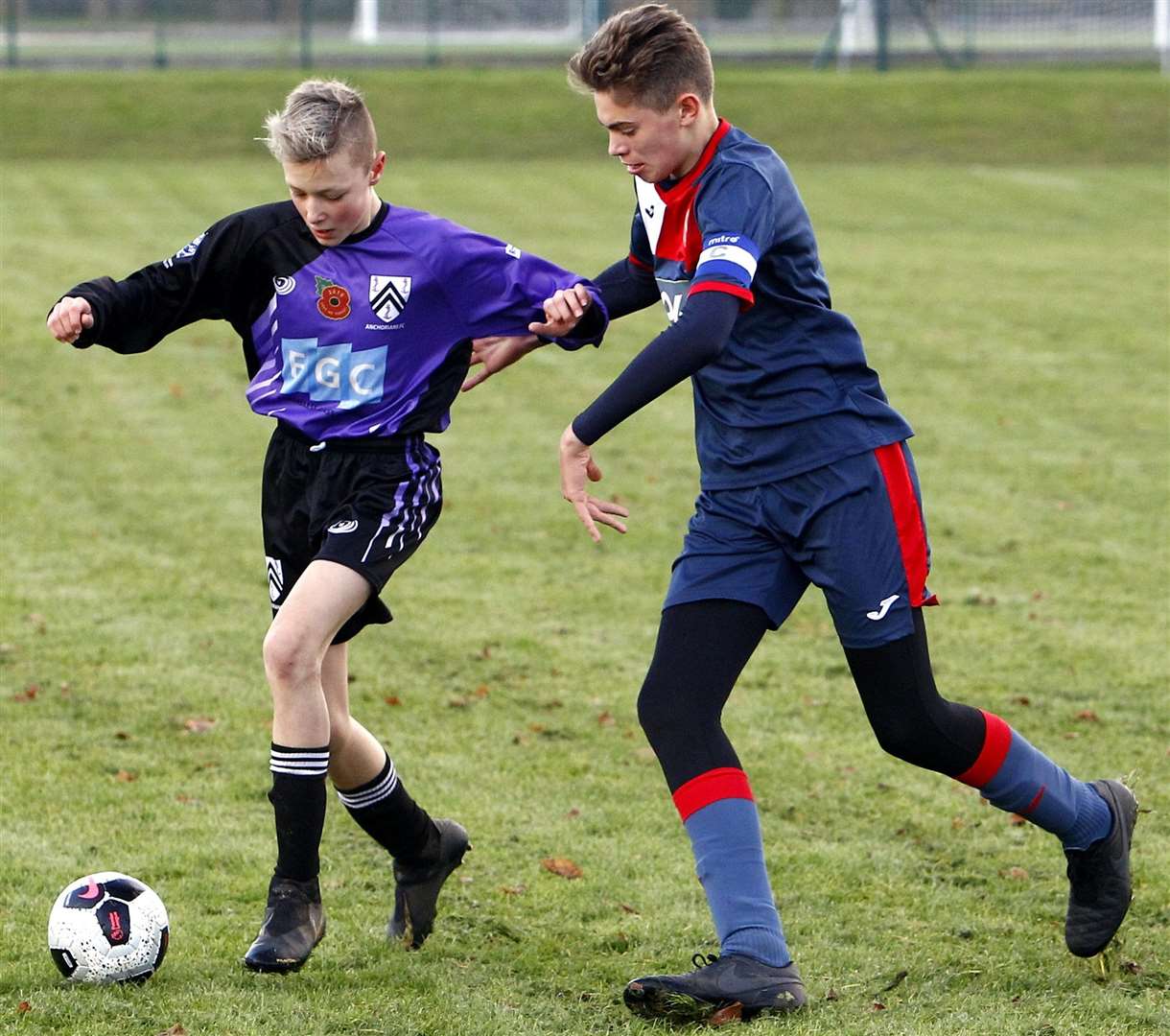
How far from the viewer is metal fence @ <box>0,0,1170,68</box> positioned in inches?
1385

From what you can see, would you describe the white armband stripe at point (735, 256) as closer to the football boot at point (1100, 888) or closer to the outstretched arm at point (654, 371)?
the outstretched arm at point (654, 371)

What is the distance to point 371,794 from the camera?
16.4 ft

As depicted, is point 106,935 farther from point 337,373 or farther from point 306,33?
point 306,33

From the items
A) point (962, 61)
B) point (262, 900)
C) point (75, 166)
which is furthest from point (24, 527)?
point (962, 61)

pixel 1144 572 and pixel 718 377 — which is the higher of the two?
pixel 718 377

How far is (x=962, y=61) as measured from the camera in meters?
36.1

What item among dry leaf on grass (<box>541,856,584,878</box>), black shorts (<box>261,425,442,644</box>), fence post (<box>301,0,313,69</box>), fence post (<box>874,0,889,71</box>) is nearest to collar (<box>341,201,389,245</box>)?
black shorts (<box>261,425,442,644</box>)

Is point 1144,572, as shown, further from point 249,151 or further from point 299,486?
point 249,151

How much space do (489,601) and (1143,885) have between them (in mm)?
4155

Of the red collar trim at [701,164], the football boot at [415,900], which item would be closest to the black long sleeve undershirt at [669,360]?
the red collar trim at [701,164]

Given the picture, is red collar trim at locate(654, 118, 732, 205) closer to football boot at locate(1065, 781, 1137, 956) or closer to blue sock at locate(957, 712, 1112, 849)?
blue sock at locate(957, 712, 1112, 849)

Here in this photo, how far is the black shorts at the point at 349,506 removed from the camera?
15.4 feet

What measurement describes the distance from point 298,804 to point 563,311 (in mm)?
1464

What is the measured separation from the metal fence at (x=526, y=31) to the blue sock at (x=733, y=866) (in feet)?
107
